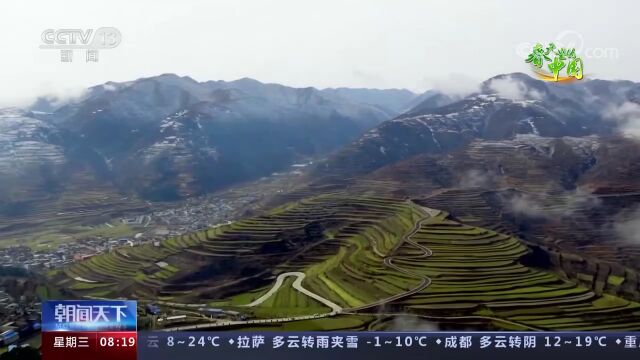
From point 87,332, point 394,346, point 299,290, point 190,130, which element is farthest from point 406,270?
point 87,332

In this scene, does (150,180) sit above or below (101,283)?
above

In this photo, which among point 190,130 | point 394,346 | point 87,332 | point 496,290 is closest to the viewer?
point 87,332

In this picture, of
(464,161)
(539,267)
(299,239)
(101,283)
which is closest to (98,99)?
(101,283)

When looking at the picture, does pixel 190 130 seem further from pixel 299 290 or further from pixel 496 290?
pixel 496 290

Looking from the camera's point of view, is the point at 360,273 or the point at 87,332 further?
the point at 360,273

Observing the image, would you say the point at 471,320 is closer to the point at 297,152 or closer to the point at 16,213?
the point at 297,152

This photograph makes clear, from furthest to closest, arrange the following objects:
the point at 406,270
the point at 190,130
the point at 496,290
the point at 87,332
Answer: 1. the point at 190,130
2. the point at 406,270
3. the point at 496,290
4. the point at 87,332

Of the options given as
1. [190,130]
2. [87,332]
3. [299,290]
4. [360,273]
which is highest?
[190,130]
